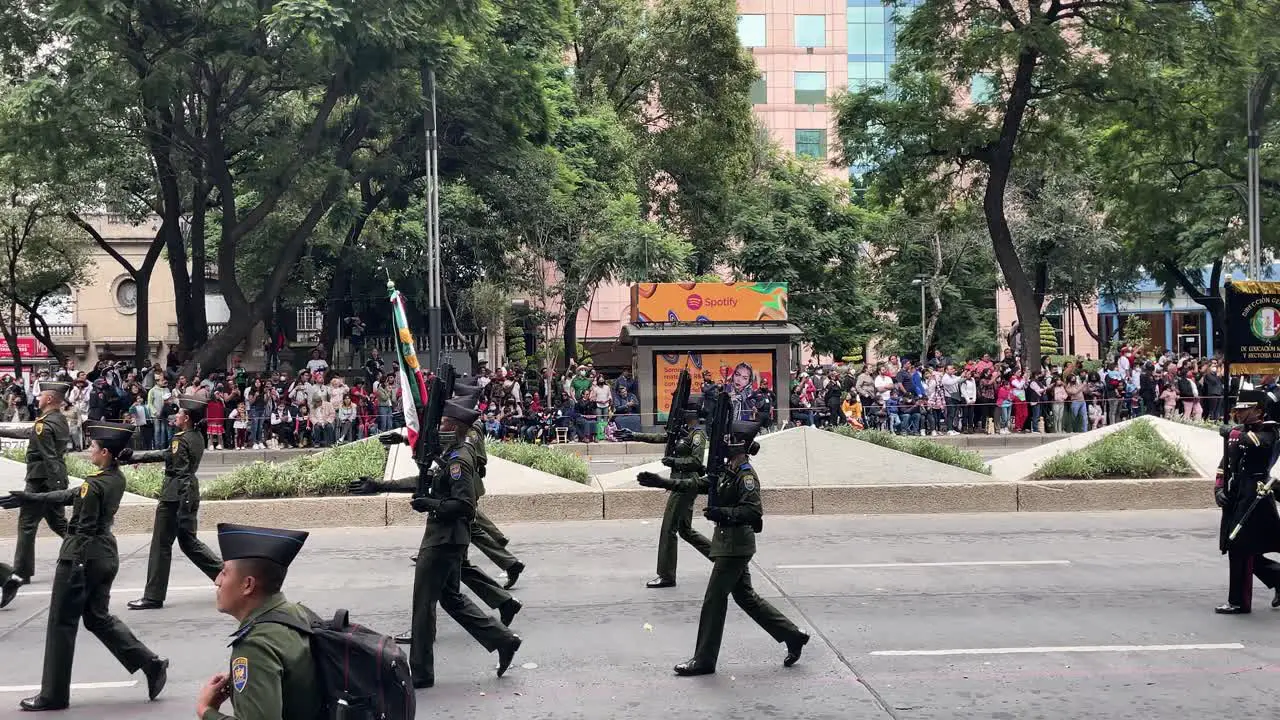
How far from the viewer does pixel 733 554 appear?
7742 mm

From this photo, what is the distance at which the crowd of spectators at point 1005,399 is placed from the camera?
26.7 metres

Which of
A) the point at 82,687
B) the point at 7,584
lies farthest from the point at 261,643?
the point at 7,584

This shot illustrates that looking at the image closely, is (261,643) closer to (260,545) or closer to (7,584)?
(260,545)

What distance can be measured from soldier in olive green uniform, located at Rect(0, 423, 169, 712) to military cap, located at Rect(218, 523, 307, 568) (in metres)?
3.75

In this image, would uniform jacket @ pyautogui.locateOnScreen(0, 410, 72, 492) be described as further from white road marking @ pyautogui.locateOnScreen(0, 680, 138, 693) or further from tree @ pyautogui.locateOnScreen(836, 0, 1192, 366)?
tree @ pyautogui.locateOnScreen(836, 0, 1192, 366)

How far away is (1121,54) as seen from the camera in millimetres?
26156

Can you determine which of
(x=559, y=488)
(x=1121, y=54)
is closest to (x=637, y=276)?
(x=1121, y=54)

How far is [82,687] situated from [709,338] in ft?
66.0

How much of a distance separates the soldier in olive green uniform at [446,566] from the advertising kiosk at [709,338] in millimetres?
19154

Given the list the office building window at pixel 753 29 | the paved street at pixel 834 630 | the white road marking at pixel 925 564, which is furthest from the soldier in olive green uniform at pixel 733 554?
the office building window at pixel 753 29

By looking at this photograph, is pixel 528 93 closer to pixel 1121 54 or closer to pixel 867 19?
pixel 1121 54

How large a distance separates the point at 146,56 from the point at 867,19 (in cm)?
5206

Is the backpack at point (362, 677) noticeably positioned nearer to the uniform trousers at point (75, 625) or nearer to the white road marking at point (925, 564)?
the uniform trousers at point (75, 625)

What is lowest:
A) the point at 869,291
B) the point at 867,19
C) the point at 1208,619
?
the point at 1208,619
